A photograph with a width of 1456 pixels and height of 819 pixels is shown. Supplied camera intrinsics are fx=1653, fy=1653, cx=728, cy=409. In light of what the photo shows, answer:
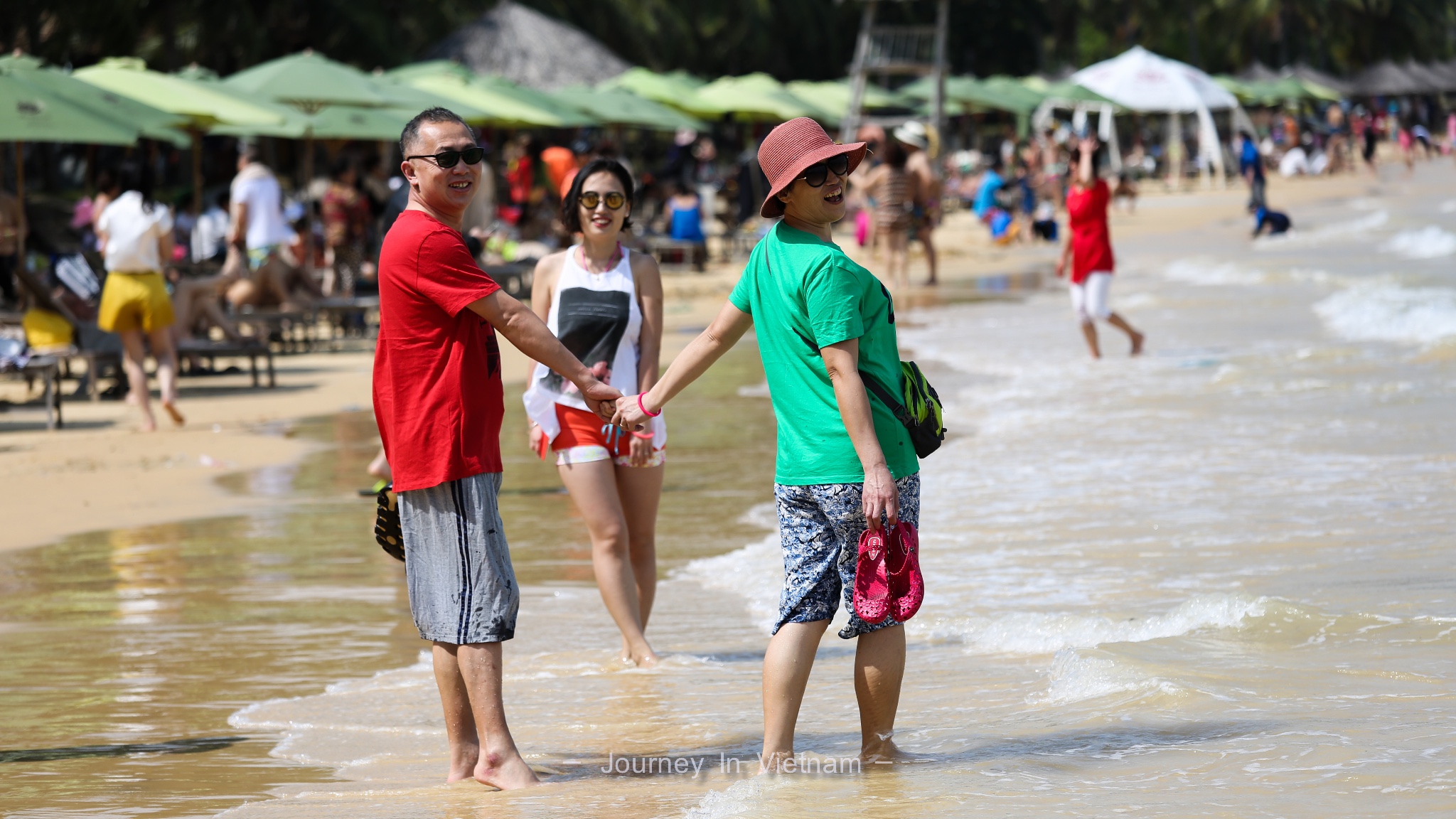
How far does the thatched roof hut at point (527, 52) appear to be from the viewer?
3020 cm

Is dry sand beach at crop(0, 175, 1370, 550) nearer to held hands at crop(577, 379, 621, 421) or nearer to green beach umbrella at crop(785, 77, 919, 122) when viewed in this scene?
held hands at crop(577, 379, 621, 421)

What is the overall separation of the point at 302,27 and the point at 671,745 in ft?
112

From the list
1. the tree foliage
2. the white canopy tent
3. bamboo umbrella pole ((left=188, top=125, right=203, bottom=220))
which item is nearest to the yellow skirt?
bamboo umbrella pole ((left=188, top=125, right=203, bottom=220))

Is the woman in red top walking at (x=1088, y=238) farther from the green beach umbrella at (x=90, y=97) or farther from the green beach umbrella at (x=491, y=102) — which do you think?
the green beach umbrella at (x=491, y=102)

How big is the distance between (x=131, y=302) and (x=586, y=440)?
6521 mm

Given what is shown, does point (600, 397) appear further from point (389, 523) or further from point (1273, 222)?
point (1273, 222)

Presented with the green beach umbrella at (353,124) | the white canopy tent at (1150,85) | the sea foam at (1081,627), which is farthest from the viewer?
the white canopy tent at (1150,85)

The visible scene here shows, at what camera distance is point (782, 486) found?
409 cm

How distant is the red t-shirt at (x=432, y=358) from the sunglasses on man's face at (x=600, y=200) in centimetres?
135

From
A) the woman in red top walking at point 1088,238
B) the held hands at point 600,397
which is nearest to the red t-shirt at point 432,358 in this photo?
the held hands at point 600,397

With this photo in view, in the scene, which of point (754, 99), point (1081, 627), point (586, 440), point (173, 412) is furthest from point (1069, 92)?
point (586, 440)

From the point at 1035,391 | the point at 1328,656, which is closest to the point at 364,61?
the point at 1035,391

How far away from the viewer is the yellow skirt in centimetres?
1079

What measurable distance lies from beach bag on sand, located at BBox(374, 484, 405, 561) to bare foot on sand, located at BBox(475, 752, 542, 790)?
0.58m
